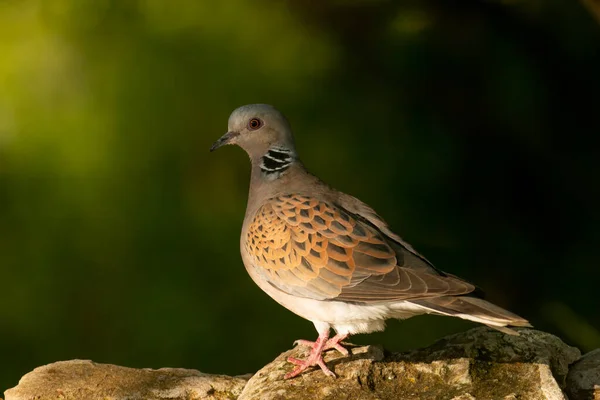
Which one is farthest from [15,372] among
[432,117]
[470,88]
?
[470,88]

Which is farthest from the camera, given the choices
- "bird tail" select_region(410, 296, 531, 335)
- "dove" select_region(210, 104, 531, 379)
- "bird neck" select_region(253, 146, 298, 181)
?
"bird neck" select_region(253, 146, 298, 181)

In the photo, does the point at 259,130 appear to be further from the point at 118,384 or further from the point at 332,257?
the point at 118,384

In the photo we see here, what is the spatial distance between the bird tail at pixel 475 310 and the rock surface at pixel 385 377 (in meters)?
0.35

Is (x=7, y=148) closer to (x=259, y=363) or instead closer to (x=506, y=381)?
(x=259, y=363)

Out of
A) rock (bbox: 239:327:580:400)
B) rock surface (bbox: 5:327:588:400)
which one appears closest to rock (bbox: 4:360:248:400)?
rock surface (bbox: 5:327:588:400)

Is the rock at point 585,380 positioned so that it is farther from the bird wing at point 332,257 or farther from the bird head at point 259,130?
the bird head at point 259,130

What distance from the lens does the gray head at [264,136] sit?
396 cm

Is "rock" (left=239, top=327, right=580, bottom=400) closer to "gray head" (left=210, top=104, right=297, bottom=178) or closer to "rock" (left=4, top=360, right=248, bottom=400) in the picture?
"rock" (left=4, top=360, right=248, bottom=400)

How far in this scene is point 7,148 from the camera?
5.43 meters

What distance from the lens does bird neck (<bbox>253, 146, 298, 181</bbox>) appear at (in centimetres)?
396

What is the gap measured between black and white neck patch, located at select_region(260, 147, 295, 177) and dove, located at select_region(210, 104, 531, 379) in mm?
11

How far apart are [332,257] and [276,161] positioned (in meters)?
0.66

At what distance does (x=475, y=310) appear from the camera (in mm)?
3082

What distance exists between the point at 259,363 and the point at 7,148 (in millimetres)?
2095
